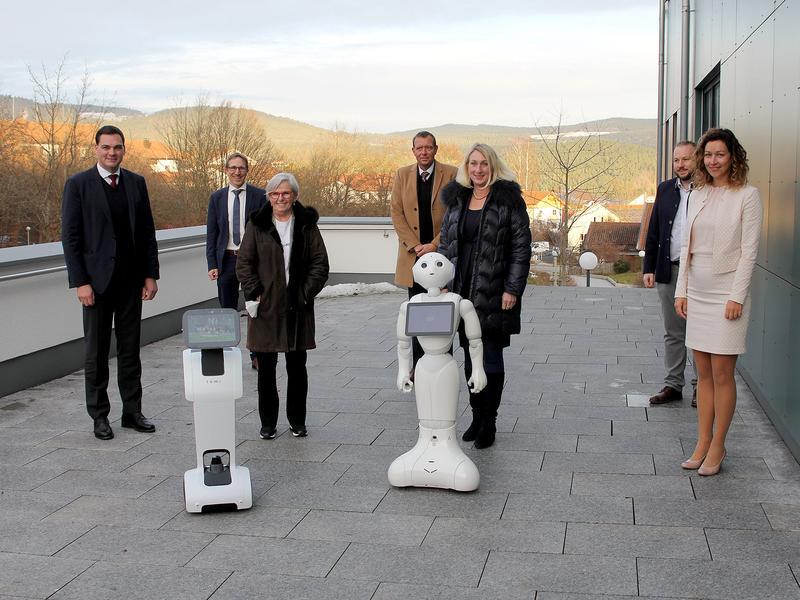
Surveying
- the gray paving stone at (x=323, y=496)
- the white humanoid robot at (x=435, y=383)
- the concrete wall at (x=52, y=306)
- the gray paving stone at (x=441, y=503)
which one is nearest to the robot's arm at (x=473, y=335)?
the white humanoid robot at (x=435, y=383)

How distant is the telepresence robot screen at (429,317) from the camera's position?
5473mm

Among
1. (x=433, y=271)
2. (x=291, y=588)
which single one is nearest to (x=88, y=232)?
(x=433, y=271)

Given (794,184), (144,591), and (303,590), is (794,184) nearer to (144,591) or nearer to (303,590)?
(303,590)

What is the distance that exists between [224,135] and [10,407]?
2623cm

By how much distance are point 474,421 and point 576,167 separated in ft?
167

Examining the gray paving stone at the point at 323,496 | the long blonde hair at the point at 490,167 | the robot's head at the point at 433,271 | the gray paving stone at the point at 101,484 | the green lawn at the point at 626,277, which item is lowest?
the green lawn at the point at 626,277

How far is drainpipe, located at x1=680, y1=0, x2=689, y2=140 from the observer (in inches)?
550

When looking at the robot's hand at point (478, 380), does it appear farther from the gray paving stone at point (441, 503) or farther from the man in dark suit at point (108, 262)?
the man in dark suit at point (108, 262)

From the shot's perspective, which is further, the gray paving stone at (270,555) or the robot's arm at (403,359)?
the robot's arm at (403,359)

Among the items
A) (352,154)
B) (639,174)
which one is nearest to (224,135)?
(352,154)

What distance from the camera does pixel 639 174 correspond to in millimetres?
63688

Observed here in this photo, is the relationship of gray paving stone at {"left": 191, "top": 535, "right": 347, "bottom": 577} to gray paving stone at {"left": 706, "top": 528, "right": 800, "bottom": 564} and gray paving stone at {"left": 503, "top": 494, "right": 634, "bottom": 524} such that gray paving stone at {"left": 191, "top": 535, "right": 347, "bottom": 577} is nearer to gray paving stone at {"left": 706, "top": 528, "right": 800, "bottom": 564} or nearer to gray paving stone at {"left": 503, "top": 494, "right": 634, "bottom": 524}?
gray paving stone at {"left": 503, "top": 494, "right": 634, "bottom": 524}

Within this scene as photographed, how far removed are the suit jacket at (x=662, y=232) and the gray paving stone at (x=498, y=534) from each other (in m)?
3.07

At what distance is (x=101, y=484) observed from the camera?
5.62m
